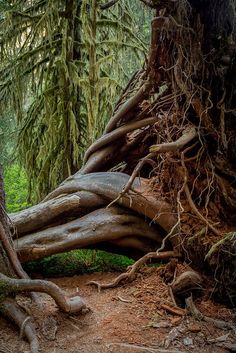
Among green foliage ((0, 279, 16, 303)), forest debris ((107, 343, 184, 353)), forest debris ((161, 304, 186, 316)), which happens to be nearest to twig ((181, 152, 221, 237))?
forest debris ((161, 304, 186, 316))

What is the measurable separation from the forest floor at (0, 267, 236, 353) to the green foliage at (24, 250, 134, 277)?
2.11ft

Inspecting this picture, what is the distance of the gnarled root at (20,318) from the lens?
303cm

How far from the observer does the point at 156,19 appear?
4402 mm

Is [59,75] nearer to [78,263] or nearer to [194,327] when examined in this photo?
[78,263]

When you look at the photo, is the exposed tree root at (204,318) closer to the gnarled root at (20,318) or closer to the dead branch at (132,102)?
the gnarled root at (20,318)

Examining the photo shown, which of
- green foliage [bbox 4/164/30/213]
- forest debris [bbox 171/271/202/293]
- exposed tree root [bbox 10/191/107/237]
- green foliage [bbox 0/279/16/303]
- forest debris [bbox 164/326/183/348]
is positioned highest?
exposed tree root [bbox 10/191/107/237]

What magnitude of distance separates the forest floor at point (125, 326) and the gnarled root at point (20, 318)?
2.5 inches

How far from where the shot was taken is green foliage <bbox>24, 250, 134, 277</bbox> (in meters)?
4.92

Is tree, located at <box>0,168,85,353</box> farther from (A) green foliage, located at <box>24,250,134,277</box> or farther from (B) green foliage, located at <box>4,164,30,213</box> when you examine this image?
(B) green foliage, located at <box>4,164,30,213</box>

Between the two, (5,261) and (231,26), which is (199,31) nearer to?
(231,26)

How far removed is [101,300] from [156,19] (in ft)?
10.6

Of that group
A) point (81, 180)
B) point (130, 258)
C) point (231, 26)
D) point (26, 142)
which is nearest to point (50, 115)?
point (26, 142)

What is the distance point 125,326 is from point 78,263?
6.11 feet

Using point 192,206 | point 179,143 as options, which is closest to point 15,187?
point 192,206
